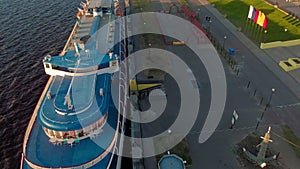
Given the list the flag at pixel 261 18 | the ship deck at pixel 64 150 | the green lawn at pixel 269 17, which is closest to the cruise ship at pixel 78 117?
the ship deck at pixel 64 150

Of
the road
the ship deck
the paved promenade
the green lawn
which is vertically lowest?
the road

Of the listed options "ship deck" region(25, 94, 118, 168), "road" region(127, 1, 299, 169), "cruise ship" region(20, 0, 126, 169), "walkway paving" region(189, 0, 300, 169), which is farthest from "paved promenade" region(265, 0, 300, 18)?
"ship deck" region(25, 94, 118, 168)

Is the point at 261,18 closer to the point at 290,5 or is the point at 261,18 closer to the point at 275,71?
the point at 275,71

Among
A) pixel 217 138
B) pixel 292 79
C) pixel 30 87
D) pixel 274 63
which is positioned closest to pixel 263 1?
pixel 274 63

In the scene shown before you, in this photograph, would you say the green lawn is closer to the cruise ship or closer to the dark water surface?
the cruise ship

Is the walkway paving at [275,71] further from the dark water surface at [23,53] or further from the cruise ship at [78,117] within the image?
the dark water surface at [23,53]

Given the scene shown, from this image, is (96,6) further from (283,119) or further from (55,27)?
(283,119)
